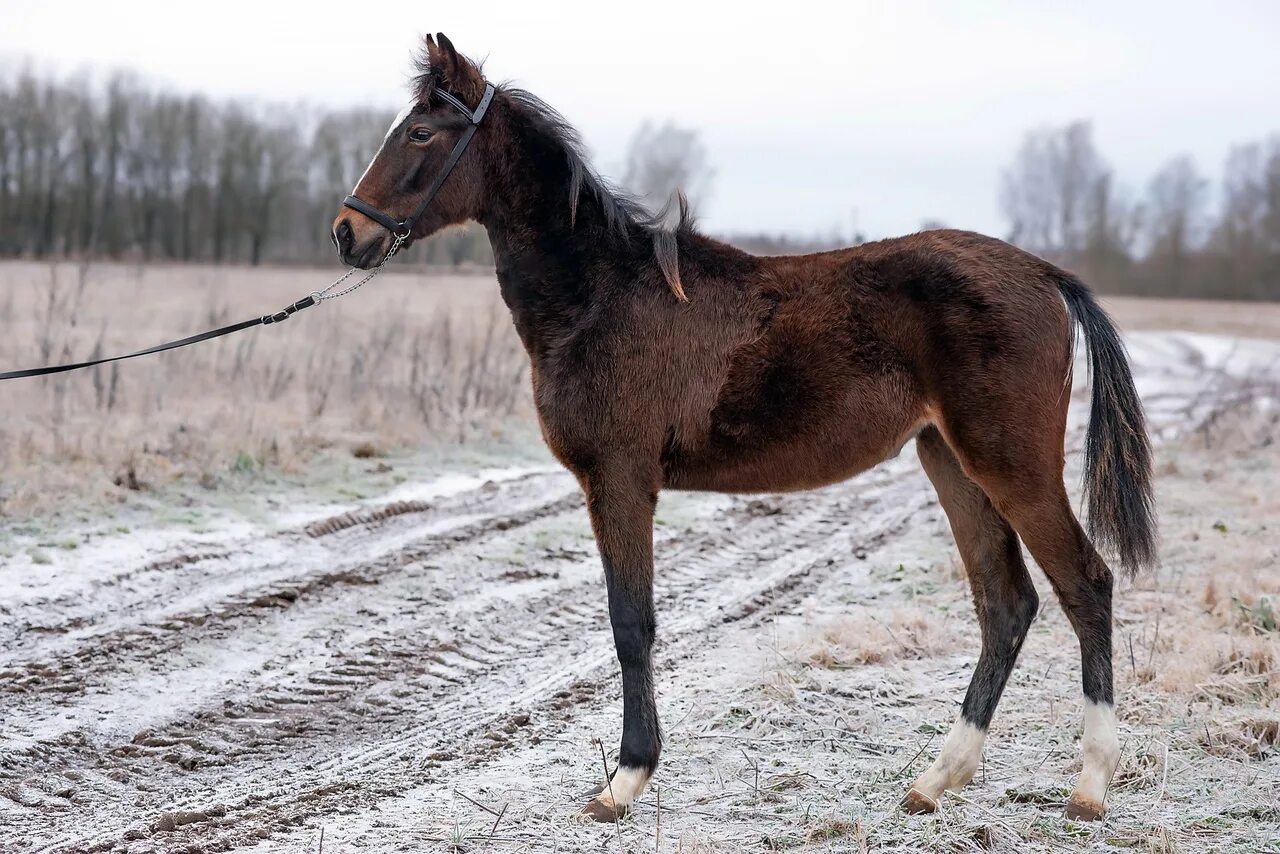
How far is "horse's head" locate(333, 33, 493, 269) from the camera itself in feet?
13.5

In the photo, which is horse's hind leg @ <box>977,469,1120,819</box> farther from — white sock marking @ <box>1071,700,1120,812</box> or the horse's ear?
the horse's ear

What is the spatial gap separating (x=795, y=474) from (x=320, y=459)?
672 cm

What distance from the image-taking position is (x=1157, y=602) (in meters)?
6.29

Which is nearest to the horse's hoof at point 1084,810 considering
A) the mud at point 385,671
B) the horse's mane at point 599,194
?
the mud at point 385,671

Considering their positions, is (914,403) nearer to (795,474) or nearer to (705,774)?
(795,474)

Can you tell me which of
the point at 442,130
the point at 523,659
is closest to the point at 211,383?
the point at 523,659

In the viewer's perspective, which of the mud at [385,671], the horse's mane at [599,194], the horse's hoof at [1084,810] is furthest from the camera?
the horse's mane at [599,194]

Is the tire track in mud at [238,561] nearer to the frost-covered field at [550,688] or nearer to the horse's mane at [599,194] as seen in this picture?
the frost-covered field at [550,688]

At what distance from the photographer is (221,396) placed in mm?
11992

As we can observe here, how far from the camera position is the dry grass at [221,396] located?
28.8ft

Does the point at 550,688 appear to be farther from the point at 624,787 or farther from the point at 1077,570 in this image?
the point at 1077,570

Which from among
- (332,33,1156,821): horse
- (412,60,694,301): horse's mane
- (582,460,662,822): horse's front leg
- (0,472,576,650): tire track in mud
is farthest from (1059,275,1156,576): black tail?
(0,472,576,650): tire track in mud

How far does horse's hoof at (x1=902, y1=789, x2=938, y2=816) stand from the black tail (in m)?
1.20

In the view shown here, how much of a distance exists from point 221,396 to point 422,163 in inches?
345
